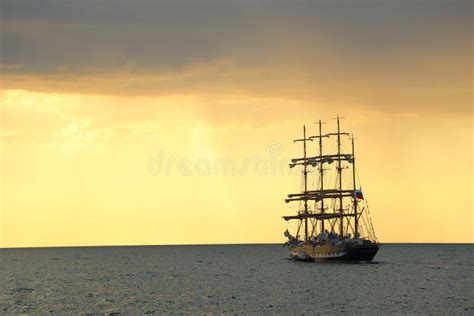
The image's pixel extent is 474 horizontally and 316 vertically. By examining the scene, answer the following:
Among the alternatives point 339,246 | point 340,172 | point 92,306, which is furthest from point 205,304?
point 340,172

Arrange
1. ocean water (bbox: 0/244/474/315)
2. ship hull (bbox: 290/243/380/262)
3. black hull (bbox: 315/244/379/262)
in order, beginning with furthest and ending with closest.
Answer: ship hull (bbox: 290/243/380/262), black hull (bbox: 315/244/379/262), ocean water (bbox: 0/244/474/315)

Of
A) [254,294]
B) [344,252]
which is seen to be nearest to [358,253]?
[344,252]

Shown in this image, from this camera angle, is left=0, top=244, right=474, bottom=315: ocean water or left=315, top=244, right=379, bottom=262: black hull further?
left=315, top=244, right=379, bottom=262: black hull

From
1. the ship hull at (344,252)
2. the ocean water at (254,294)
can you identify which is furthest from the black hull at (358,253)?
the ocean water at (254,294)

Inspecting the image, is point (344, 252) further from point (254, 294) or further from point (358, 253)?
point (254, 294)

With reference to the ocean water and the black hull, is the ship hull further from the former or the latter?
the ocean water

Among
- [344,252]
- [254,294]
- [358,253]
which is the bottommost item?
[254,294]

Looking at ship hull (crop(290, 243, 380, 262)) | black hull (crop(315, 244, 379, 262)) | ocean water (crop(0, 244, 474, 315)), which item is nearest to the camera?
ocean water (crop(0, 244, 474, 315))

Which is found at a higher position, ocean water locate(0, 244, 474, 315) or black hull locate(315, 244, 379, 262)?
black hull locate(315, 244, 379, 262)

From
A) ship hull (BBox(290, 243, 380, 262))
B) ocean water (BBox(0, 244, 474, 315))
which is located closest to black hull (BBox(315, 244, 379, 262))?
ship hull (BBox(290, 243, 380, 262))

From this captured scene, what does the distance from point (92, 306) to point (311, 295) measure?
29109 mm

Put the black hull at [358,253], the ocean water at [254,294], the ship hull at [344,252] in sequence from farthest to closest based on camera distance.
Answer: the ship hull at [344,252] < the black hull at [358,253] < the ocean water at [254,294]

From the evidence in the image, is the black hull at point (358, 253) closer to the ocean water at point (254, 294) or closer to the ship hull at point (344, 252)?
the ship hull at point (344, 252)

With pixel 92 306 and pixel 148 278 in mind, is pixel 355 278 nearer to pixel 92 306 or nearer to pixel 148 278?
pixel 148 278
